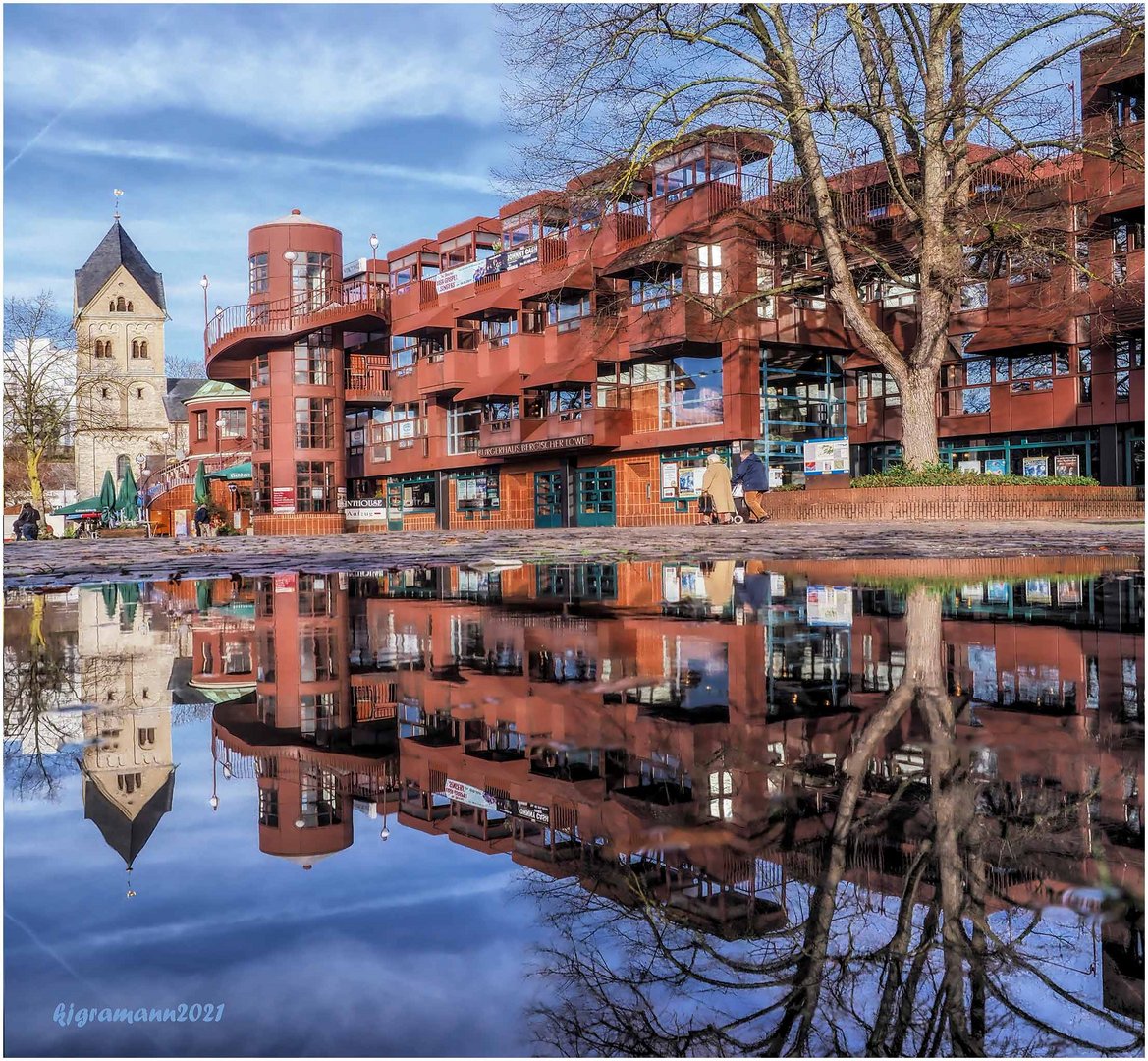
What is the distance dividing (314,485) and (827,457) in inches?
1008

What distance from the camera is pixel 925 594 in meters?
5.75

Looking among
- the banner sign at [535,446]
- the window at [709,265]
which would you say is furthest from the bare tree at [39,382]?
the window at [709,265]

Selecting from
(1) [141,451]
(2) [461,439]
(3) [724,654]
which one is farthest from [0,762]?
(1) [141,451]

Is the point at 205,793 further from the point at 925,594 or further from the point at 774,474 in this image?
the point at 774,474

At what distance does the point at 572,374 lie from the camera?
34875 mm

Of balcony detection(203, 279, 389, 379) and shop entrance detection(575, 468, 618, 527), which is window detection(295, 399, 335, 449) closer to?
balcony detection(203, 279, 389, 379)

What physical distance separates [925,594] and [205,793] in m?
4.57

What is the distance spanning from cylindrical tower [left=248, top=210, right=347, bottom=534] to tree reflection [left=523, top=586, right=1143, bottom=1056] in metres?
46.4

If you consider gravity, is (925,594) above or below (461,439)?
below

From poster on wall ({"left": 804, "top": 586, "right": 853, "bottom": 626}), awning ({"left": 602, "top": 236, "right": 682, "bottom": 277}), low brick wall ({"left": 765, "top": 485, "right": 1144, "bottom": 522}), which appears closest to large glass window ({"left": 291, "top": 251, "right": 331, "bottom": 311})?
awning ({"left": 602, "top": 236, "right": 682, "bottom": 277})

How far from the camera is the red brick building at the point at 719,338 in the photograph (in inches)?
1172

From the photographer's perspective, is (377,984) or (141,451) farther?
(141,451)

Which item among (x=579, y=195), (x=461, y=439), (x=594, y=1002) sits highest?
(x=579, y=195)

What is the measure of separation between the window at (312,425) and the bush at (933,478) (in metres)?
29.1
